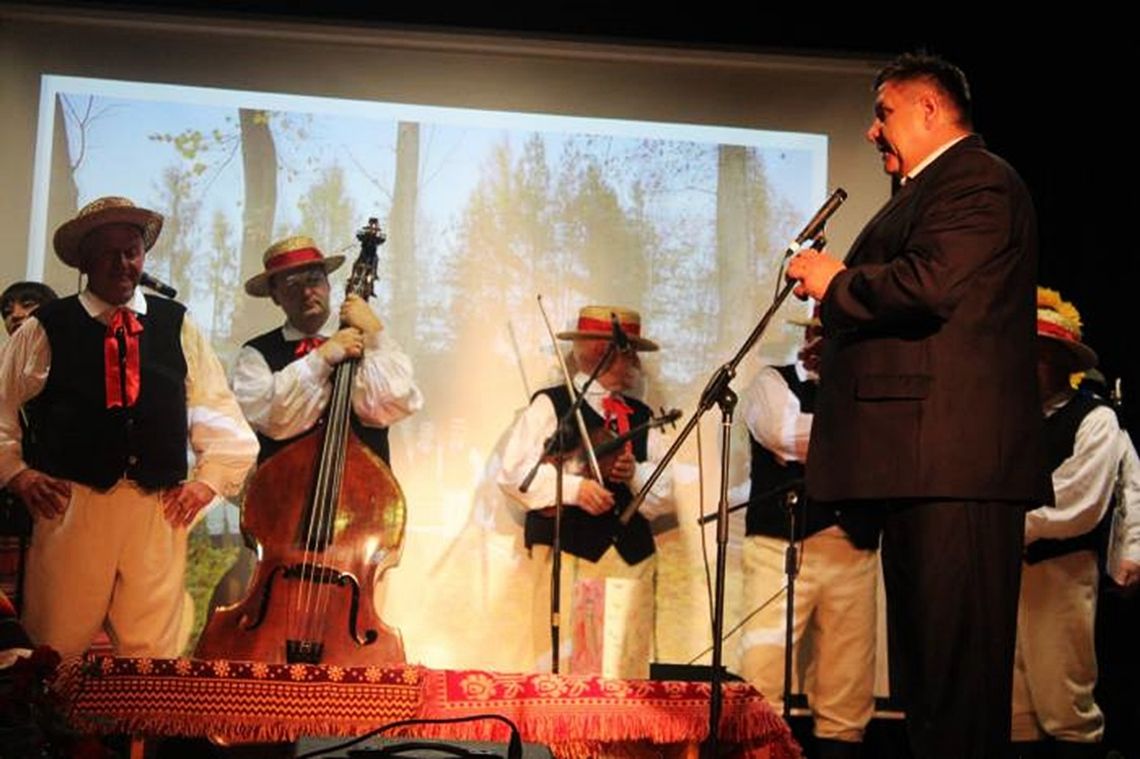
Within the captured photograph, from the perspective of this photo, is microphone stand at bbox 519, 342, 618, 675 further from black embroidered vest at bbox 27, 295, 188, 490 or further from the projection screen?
black embroidered vest at bbox 27, 295, 188, 490

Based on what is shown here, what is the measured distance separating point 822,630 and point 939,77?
260cm

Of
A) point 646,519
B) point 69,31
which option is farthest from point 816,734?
point 69,31

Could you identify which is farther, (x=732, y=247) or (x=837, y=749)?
(x=732, y=247)

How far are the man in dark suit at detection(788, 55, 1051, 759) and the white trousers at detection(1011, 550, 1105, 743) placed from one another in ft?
8.07

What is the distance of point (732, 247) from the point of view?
5.32 m

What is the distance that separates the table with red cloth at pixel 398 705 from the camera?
3.26m

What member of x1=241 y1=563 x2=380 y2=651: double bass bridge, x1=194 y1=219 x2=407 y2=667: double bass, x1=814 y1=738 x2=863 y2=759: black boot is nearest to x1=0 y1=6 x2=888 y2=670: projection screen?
x1=814 y1=738 x2=863 y2=759: black boot

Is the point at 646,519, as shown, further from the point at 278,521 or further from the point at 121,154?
the point at 121,154

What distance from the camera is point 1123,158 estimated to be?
5.23 m

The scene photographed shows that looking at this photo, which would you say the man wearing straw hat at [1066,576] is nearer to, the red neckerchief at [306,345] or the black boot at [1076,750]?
the black boot at [1076,750]

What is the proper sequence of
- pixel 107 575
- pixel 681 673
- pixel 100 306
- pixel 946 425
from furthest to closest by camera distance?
pixel 100 306, pixel 107 575, pixel 681 673, pixel 946 425

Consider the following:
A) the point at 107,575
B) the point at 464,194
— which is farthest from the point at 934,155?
the point at 107,575

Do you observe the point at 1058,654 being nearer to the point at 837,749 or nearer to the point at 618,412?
the point at 837,749

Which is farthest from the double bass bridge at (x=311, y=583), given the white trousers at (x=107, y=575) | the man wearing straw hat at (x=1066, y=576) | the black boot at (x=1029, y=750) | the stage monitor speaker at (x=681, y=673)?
the black boot at (x=1029, y=750)
